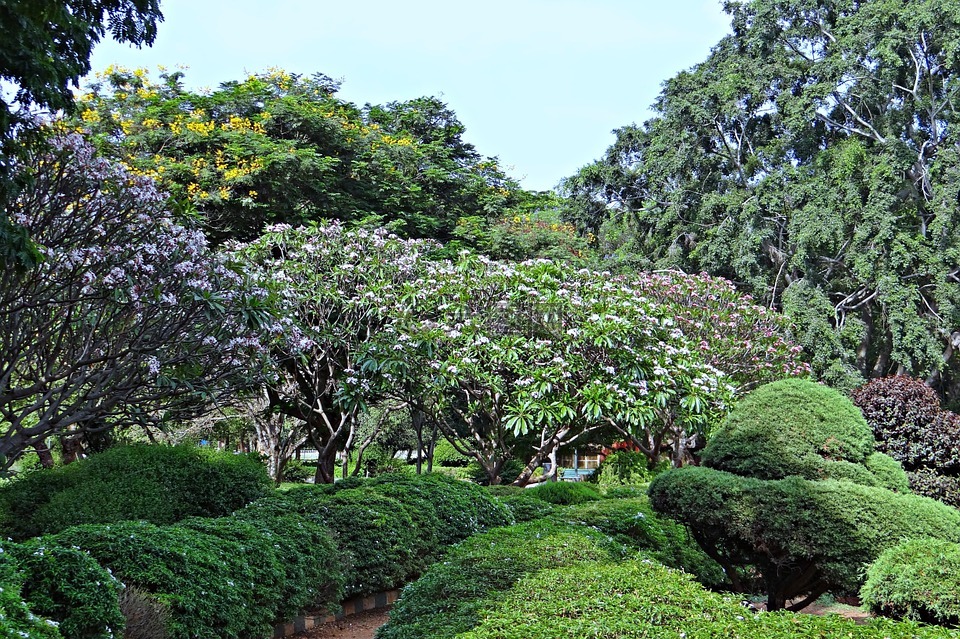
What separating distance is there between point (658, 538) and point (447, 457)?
2140 cm

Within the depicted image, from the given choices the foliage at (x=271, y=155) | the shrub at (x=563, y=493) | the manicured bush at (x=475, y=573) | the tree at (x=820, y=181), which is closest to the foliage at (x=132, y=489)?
the manicured bush at (x=475, y=573)

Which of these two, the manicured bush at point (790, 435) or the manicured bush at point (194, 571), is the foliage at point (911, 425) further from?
the manicured bush at point (194, 571)

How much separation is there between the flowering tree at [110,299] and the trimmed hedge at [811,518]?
16.0 feet

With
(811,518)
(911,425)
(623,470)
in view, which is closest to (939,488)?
(911,425)

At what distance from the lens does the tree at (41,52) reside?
4746mm

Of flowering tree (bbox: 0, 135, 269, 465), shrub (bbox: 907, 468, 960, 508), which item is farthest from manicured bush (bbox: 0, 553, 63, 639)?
shrub (bbox: 907, 468, 960, 508)

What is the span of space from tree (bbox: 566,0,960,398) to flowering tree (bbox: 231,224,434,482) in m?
10.4

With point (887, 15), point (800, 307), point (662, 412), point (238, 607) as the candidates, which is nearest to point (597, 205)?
point (800, 307)

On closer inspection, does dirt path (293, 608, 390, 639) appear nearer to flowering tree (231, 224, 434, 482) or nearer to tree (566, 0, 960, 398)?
flowering tree (231, 224, 434, 482)

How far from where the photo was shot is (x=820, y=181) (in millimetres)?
18812

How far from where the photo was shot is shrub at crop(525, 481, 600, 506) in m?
11.4

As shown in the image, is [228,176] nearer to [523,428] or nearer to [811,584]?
[523,428]

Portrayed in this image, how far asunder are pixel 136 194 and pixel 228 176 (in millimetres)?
6405

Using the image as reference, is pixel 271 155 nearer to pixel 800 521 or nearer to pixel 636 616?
pixel 800 521
